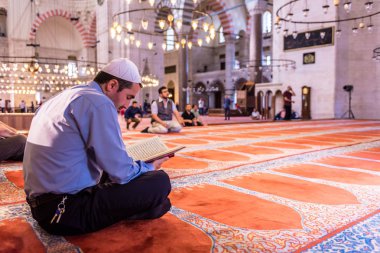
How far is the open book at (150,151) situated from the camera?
5.11 feet

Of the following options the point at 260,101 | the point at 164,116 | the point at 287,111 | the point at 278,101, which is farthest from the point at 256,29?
the point at 164,116

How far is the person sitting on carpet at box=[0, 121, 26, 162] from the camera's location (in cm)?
290

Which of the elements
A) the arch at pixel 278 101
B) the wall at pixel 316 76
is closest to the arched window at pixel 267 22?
the wall at pixel 316 76

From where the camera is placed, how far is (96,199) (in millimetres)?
1255

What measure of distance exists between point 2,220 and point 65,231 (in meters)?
0.47

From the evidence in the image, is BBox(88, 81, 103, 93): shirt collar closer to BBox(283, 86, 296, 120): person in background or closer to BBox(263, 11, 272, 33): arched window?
BBox(283, 86, 296, 120): person in background

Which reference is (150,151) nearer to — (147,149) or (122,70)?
(147,149)

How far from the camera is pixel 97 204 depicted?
126 cm

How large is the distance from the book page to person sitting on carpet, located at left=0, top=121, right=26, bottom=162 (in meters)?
1.71

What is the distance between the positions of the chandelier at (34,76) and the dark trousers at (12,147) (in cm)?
1100

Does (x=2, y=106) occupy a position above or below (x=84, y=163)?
above

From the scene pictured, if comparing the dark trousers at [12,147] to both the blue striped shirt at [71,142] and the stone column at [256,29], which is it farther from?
the stone column at [256,29]

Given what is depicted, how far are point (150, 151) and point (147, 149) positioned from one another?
0.09 feet

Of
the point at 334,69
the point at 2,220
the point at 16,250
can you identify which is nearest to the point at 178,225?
the point at 16,250
